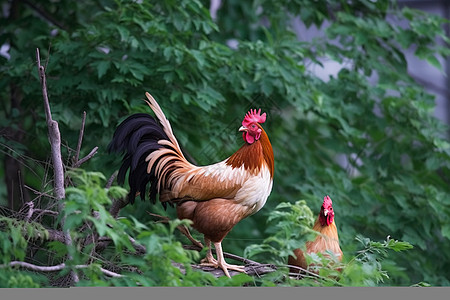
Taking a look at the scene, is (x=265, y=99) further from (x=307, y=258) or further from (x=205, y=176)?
(x=307, y=258)

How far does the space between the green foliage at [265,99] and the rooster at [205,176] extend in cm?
40

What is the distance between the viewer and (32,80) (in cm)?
419

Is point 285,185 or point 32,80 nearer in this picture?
point 32,80

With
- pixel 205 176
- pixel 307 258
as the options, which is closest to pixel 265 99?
pixel 205 176

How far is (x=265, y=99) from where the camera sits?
4461 millimetres

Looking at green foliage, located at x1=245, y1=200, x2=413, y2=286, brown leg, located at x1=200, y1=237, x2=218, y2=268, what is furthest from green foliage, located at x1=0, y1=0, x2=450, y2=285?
green foliage, located at x1=245, y1=200, x2=413, y2=286

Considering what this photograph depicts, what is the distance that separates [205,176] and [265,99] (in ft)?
5.44

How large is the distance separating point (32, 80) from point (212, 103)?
113cm

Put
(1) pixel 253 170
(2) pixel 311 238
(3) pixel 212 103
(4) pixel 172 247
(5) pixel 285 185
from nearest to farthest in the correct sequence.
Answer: (4) pixel 172 247
(2) pixel 311 238
(1) pixel 253 170
(3) pixel 212 103
(5) pixel 285 185

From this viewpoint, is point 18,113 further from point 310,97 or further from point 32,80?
point 310,97

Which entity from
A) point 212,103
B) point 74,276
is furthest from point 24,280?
point 212,103

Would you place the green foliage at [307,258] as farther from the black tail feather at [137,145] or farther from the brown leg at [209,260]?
the black tail feather at [137,145]

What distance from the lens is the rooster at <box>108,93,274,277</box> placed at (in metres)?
2.85

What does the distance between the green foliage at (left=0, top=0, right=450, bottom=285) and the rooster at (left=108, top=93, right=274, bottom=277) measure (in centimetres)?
40
